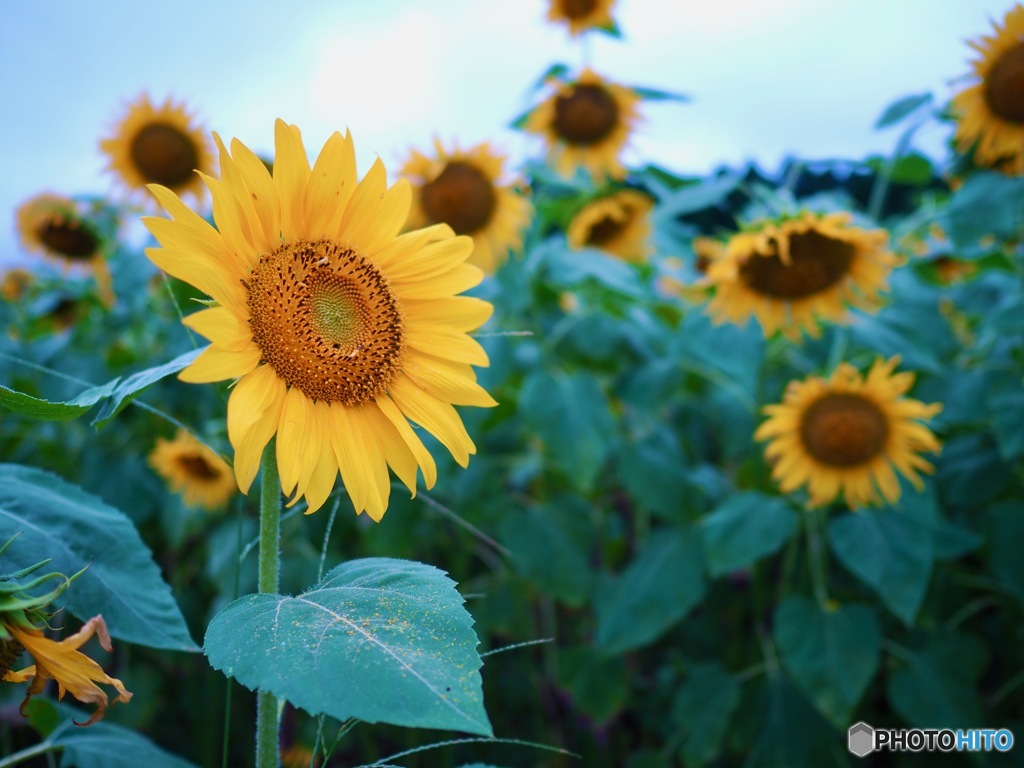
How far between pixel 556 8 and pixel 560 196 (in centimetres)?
65

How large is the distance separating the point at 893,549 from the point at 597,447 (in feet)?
2.04

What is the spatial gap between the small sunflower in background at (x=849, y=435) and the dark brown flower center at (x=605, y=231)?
3.96ft

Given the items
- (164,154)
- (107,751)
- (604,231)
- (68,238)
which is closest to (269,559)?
(107,751)

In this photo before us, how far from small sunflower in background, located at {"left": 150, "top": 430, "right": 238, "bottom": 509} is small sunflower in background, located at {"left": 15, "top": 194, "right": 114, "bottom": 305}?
0.91m

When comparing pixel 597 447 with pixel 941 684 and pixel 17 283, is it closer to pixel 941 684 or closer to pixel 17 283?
pixel 941 684

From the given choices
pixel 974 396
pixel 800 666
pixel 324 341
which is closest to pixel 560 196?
pixel 974 396

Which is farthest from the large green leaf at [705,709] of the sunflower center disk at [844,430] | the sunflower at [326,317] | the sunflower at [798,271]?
the sunflower at [326,317]

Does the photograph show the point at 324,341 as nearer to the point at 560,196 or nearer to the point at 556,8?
the point at 560,196

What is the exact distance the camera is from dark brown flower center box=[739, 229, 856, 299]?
69.7 inches

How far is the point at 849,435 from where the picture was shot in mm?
1676

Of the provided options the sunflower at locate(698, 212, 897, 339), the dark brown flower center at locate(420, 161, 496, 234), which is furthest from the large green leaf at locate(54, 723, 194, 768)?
the dark brown flower center at locate(420, 161, 496, 234)

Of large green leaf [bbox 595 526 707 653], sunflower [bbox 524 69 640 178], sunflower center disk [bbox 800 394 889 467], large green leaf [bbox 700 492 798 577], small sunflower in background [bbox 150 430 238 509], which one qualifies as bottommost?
large green leaf [bbox 595 526 707 653]

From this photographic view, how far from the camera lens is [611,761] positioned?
2.13 meters

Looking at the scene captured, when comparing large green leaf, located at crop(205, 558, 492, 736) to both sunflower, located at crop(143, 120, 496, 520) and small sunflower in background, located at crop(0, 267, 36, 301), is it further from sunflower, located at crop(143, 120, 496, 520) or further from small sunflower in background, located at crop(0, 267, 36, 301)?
small sunflower in background, located at crop(0, 267, 36, 301)
